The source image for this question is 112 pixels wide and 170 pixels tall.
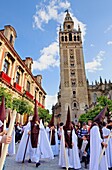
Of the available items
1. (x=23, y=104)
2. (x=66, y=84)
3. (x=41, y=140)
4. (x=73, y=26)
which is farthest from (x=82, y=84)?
(x=41, y=140)

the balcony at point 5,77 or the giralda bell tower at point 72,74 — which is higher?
the giralda bell tower at point 72,74

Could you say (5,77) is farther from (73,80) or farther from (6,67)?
(73,80)

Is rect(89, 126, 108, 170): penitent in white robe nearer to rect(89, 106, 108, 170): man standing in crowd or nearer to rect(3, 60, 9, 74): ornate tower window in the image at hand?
rect(89, 106, 108, 170): man standing in crowd

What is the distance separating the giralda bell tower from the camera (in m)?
53.4

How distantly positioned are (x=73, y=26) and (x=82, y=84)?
102ft

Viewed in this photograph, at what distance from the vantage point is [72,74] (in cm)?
5750

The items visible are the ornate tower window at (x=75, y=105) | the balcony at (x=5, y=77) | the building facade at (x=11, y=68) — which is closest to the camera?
the balcony at (x=5, y=77)

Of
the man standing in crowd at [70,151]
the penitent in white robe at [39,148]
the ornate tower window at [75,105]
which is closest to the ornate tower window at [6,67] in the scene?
the penitent in white robe at [39,148]

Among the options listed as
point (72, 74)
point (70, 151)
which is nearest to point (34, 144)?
point (70, 151)

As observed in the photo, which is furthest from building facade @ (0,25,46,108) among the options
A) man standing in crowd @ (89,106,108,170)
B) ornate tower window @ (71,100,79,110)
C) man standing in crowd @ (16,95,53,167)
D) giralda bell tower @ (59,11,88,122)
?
ornate tower window @ (71,100,79,110)

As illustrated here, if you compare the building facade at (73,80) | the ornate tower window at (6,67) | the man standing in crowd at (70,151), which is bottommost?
the man standing in crowd at (70,151)

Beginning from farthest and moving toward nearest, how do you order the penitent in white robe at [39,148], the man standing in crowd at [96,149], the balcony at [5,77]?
the balcony at [5,77]
the penitent in white robe at [39,148]
the man standing in crowd at [96,149]

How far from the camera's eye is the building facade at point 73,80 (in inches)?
2100

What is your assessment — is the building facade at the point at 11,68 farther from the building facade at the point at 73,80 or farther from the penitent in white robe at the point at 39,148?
Result: the building facade at the point at 73,80
